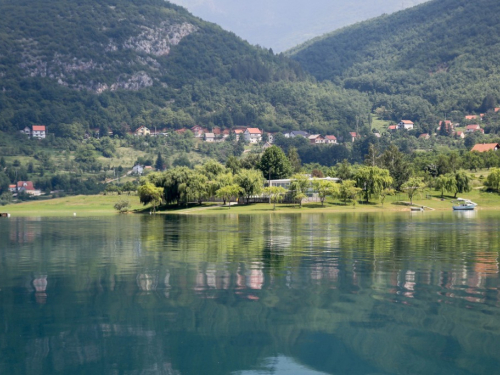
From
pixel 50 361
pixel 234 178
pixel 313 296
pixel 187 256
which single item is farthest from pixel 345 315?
pixel 234 178

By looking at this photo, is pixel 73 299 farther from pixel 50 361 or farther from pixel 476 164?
pixel 476 164

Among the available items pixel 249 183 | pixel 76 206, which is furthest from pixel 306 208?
pixel 76 206

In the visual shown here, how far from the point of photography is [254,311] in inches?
1334

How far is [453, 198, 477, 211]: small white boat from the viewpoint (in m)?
139

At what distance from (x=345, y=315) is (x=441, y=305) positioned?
16.8 feet

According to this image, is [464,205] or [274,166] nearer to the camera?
[464,205]

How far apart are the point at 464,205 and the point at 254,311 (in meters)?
116

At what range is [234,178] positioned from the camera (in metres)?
155

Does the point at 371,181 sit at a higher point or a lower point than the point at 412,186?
higher

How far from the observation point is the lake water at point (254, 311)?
1060 inches

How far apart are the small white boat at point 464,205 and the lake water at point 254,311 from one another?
80.7 m

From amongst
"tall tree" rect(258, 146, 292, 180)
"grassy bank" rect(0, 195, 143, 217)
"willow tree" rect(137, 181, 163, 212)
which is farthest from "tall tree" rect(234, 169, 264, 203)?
"tall tree" rect(258, 146, 292, 180)

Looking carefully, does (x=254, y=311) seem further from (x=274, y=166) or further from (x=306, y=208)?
(x=274, y=166)

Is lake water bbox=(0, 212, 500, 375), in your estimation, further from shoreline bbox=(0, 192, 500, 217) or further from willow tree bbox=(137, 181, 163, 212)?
willow tree bbox=(137, 181, 163, 212)
